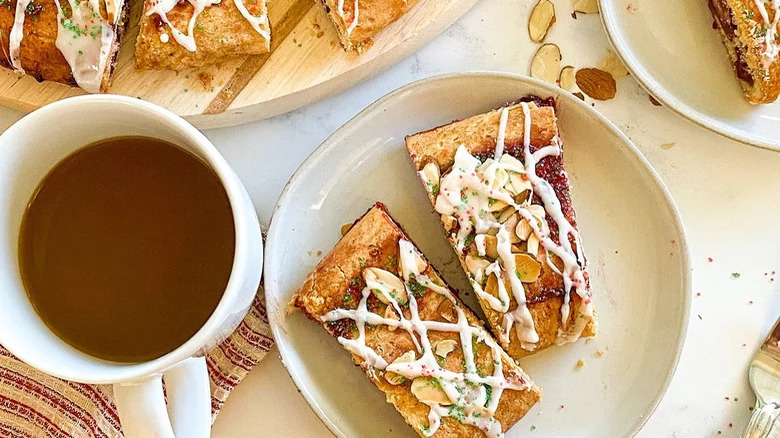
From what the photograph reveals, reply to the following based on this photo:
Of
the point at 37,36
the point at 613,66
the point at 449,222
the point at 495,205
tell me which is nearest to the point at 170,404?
the point at 449,222

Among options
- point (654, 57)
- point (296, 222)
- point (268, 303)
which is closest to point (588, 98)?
point (654, 57)

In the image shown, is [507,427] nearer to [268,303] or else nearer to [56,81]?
[268,303]

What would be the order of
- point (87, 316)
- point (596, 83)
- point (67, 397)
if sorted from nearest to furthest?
point (87, 316), point (67, 397), point (596, 83)

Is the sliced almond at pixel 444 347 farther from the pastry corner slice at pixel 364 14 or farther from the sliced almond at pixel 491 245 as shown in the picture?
the pastry corner slice at pixel 364 14

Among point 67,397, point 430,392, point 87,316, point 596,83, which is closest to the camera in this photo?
point 87,316

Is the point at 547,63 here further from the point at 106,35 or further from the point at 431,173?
the point at 106,35

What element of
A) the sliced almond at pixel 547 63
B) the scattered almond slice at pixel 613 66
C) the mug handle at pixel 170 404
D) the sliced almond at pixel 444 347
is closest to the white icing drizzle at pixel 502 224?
the sliced almond at pixel 444 347

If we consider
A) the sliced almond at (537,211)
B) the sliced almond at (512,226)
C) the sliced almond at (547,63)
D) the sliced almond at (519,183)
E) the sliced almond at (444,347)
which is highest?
the sliced almond at (547,63)
